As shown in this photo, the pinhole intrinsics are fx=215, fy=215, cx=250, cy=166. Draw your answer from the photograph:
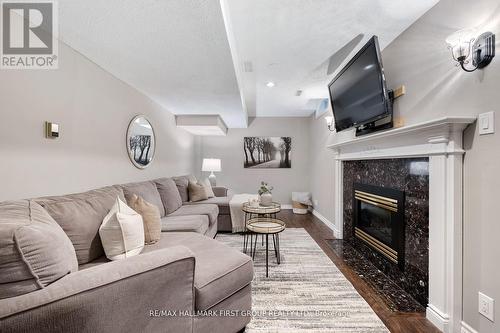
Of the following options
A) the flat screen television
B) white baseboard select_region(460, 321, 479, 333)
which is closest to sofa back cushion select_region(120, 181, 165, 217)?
the flat screen television

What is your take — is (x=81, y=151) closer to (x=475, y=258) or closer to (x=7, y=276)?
(x=7, y=276)

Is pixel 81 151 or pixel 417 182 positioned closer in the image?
pixel 417 182

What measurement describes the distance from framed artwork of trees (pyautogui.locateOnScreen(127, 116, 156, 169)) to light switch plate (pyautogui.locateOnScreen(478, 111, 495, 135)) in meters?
3.21

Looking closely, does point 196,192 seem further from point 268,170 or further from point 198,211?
point 268,170

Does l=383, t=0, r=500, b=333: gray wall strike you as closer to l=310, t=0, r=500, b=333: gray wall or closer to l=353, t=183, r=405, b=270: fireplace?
l=310, t=0, r=500, b=333: gray wall

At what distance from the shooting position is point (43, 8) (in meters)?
1.36

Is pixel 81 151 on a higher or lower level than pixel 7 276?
higher

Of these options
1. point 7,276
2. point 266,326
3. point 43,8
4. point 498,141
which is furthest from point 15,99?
point 498,141

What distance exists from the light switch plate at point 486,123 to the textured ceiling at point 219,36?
107 cm

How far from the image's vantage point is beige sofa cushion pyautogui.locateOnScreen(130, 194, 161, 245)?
171 cm

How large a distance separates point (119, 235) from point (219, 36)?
5.15 feet

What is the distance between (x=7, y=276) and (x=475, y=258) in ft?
7.83

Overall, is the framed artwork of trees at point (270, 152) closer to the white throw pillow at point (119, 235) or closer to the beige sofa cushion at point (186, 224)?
the beige sofa cushion at point (186, 224)

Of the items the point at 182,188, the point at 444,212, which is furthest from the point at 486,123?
the point at 182,188
